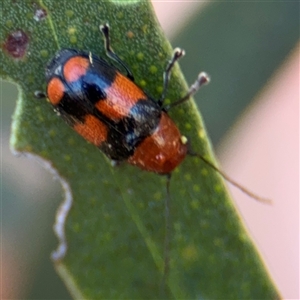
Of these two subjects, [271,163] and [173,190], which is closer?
[173,190]

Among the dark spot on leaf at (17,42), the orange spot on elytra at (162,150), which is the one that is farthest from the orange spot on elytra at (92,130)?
the dark spot on leaf at (17,42)

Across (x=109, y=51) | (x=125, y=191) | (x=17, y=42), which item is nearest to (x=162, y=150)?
(x=125, y=191)

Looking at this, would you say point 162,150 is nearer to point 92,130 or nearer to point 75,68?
point 92,130

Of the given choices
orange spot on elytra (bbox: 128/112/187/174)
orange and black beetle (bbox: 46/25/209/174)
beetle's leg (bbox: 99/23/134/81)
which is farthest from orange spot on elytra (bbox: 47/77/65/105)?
orange spot on elytra (bbox: 128/112/187/174)

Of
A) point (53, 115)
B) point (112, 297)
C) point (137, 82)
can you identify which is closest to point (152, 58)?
point (137, 82)

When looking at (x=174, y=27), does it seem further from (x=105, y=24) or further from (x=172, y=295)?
(x=172, y=295)
